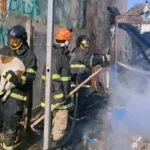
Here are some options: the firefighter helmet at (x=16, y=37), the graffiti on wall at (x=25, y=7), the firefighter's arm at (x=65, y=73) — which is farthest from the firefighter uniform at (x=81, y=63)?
the firefighter helmet at (x=16, y=37)

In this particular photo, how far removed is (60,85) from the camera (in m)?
6.92

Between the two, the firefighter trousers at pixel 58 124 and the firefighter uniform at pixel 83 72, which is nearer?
the firefighter trousers at pixel 58 124

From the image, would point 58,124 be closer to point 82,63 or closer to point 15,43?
point 15,43

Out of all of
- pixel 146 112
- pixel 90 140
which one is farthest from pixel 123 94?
pixel 90 140

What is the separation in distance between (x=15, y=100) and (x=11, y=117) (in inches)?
10.2

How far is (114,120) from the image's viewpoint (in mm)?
8109

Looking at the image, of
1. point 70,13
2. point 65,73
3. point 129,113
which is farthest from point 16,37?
point 70,13

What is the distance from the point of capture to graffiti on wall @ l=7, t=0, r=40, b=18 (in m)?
8.37

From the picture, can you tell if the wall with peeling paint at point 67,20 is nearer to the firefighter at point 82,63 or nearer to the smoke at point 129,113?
the firefighter at point 82,63

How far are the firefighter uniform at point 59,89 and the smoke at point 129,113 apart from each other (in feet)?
3.20

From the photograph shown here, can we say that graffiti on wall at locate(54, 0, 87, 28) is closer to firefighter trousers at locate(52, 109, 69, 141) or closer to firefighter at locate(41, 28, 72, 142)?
firefighter at locate(41, 28, 72, 142)

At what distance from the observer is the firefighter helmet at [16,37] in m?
6.30

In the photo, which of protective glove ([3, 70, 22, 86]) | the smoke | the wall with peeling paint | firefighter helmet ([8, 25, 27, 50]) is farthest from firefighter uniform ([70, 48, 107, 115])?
protective glove ([3, 70, 22, 86])

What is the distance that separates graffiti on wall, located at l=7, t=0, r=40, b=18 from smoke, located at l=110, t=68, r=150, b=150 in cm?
227
